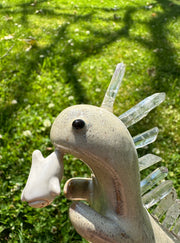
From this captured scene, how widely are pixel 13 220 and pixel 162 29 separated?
368 cm

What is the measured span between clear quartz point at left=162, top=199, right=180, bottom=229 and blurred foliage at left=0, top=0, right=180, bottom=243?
74cm

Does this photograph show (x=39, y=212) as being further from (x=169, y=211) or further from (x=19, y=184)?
(x=169, y=211)

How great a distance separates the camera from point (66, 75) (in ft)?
9.88

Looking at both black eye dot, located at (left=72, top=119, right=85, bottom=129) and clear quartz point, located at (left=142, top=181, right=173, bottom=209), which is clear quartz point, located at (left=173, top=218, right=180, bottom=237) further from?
black eye dot, located at (left=72, top=119, right=85, bottom=129)

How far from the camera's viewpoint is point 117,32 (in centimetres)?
→ 404

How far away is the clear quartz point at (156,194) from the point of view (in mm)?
1270

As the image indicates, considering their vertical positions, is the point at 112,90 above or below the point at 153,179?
above

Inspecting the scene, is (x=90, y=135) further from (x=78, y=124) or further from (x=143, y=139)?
(x=143, y=139)

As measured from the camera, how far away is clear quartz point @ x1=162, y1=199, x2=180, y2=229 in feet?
4.14

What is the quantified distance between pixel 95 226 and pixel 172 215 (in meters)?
0.56

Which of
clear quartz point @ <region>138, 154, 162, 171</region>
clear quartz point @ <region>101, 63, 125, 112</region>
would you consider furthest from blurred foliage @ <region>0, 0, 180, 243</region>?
clear quartz point @ <region>101, 63, 125, 112</region>

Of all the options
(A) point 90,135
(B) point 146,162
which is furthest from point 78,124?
(B) point 146,162

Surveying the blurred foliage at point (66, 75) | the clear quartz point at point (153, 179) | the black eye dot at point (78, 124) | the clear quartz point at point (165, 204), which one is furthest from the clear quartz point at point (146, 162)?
the blurred foliage at point (66, 75)

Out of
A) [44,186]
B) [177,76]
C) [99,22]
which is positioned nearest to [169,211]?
[44,186]
